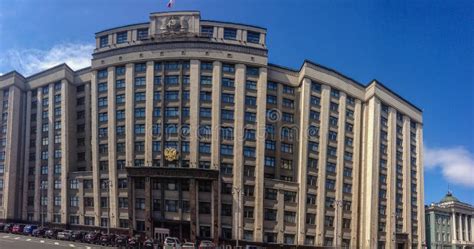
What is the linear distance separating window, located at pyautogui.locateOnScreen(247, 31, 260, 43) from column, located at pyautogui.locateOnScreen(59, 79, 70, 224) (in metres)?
33.7

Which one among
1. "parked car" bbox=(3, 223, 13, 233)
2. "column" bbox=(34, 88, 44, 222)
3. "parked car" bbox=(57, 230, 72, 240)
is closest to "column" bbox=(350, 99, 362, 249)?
"parked car" bbox=(57, 230, 72, 240)

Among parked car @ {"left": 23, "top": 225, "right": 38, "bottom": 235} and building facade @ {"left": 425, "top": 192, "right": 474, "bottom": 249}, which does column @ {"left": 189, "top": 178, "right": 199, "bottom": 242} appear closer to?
parked car @ {"left": 23, "top": 225, "right": 38, "bottom": 235}

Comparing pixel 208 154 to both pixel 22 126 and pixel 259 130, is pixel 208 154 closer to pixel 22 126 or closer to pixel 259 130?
pixel 259 130

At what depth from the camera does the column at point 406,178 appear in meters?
77.1

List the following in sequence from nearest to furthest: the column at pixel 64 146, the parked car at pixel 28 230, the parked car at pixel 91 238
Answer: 1. the parked car at pixel 91 238
2. the parked car at pixel 28 230
3. the column at pixel 64 146

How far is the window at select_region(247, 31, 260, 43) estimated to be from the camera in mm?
61938

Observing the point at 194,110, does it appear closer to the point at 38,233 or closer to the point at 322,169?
the point at 322,169

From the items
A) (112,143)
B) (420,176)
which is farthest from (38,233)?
(420,176)

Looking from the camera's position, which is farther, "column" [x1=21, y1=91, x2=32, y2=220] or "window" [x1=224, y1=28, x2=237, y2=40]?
"column" [x1=21, y1=91, x2=32, y2=220]

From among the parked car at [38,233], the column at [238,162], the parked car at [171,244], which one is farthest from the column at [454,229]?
the parked car at [38,233]

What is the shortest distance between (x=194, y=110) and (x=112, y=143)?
15.6 metres

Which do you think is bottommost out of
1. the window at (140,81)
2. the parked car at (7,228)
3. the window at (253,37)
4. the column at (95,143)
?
the parked car at (7,228)

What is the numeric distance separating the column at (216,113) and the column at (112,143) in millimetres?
15092

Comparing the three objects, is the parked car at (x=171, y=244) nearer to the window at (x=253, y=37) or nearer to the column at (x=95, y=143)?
the column at (x=95, y=143)
